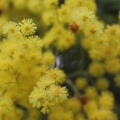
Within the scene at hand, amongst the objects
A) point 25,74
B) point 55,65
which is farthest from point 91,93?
point 25,74

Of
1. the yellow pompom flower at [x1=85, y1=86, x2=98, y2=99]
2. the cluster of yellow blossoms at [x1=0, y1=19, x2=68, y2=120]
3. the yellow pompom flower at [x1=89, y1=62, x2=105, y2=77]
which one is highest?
the yellow pompom flower at [x1=89, y1=62, x2=105, y2=77]

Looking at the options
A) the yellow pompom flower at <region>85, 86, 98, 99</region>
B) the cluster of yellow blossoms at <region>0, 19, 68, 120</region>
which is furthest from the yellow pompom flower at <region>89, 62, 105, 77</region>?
the cluster of yellow blossoms at <region>0, 19, 68, 120</region>

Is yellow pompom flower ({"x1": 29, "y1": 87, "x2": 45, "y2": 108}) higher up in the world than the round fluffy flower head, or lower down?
lower down

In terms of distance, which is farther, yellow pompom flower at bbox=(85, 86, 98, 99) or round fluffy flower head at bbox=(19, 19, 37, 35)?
yellow pompom flower at bbox=(85, 86, 98, 99)

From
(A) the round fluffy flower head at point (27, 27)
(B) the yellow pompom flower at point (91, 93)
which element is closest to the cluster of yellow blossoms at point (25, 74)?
(A) the round fluffy flower head at point (27, 27)

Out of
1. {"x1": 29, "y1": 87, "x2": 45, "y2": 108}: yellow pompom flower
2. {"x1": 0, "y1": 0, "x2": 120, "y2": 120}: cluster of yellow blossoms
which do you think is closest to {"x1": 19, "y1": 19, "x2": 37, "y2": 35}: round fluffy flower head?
{"x1": 0, "y1": 0, "x2": 120, "y2": 120}: cluster of yellow blossoms

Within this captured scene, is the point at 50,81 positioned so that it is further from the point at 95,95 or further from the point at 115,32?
the point at 95,95

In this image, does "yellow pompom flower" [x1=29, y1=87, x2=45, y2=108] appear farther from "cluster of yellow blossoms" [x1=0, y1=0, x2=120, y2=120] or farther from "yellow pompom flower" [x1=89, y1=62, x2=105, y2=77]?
"yellow pompom flower" [x1=89, y1=62, x2=105, y2=77]

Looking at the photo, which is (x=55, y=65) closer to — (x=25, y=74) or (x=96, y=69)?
(x=25, y=74)

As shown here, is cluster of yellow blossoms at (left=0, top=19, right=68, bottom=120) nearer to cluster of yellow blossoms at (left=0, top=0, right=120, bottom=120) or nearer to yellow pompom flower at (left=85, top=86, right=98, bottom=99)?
cluster of yellow blossoms at (left=0, top=0, right=120, bottom=120)
